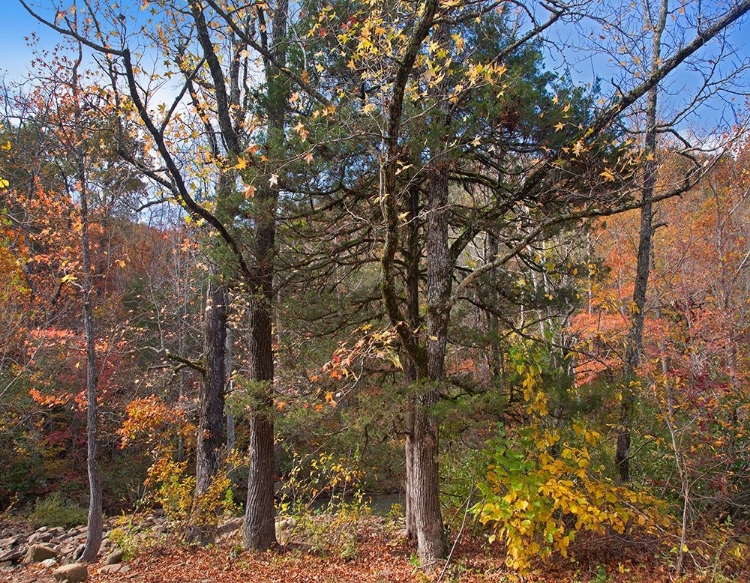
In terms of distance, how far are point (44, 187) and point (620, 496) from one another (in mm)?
12330

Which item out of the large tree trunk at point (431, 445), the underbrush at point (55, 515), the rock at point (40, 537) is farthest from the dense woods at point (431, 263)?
the underbrush at point (55, 515)

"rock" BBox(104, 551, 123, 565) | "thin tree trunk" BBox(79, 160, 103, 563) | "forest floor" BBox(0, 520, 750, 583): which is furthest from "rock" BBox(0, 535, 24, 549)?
"rock" BBox(104, 551, 123, 565)

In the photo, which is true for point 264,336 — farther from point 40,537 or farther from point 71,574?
point 40,537

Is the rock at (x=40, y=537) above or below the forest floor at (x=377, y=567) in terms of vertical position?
below

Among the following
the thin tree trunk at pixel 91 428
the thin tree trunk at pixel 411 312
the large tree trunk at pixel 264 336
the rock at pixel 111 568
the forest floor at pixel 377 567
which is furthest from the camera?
the thin tree trunk at pixel 91 428

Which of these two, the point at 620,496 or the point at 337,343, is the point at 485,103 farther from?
the point at 620,496

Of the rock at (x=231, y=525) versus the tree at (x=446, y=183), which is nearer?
→ the tree at (x=446, y=183)

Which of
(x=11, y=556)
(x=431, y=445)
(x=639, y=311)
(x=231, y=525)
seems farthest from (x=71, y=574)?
(x=639, y=311)

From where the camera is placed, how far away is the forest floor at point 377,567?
5.00 metres

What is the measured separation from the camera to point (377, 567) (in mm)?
5957

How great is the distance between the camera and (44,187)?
1069 centimetres

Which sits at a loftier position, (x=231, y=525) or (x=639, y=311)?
(x=639, y=311)

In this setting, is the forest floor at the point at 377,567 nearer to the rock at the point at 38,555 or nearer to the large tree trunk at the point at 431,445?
the large tree trunk at the point at 431,445

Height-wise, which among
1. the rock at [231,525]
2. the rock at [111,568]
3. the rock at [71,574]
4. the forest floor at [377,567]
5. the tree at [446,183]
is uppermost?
the tree at [446,183]
